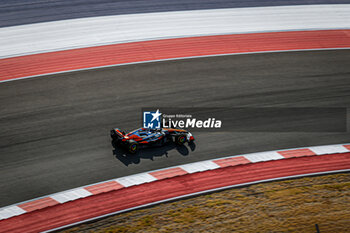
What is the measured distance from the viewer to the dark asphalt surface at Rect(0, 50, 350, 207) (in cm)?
1300

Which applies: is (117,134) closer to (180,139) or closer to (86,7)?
(180,139)

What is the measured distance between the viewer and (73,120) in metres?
14.9

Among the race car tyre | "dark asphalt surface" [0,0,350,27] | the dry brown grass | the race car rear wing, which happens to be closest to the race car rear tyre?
the race car tyre

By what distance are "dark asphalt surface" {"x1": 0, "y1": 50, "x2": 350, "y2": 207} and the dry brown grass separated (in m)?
1.98

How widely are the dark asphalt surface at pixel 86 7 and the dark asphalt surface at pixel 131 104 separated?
6881 millimetres

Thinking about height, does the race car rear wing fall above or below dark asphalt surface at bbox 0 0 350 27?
below

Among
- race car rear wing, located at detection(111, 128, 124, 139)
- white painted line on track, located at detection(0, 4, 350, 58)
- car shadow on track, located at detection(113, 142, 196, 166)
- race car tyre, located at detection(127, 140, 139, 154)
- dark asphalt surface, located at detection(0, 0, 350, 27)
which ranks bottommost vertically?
car shadow on track, located at detection(113, 142, 196, 166)

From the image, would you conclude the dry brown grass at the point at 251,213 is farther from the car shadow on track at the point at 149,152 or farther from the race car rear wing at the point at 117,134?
the race car rear wing at the point at 117,134

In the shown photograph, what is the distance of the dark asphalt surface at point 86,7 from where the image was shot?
74.2 feet

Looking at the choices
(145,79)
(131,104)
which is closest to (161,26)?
(145,79)

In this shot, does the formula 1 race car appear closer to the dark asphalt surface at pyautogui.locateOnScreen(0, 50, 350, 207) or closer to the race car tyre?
the race car tyre

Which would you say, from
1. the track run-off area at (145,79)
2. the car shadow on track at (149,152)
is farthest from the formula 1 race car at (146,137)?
the track run-off area at (145,79)

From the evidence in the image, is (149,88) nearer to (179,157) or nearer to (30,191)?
(179,157)

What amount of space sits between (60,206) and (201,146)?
5630mm
